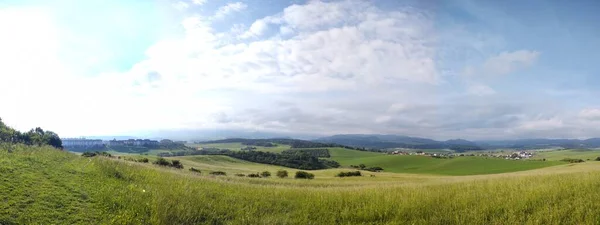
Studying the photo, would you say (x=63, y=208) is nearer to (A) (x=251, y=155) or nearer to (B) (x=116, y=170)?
(B) (x=116, y=170)

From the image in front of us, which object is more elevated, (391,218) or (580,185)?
(580,185)

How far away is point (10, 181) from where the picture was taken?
10758 mm

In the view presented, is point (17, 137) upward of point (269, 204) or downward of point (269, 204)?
upward

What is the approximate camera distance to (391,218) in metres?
10.4

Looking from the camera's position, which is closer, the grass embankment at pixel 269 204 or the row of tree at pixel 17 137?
the grass embankment at pixel 269 204

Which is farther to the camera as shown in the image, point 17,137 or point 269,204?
point 17,137

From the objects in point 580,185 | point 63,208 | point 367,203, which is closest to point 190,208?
point 63,208

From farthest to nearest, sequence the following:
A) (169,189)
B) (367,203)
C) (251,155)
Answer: (251,155) < (169,189) < (367,203)

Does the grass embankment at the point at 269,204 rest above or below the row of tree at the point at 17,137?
below

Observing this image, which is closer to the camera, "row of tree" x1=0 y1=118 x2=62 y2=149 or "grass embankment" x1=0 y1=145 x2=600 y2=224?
Answer: "grass embankment" x1=0 y1=145 x2=600 y2=224

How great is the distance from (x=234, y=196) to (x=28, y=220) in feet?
18.6

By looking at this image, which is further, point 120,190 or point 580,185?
point 580,185

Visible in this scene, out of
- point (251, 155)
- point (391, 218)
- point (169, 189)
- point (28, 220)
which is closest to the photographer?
point (28, 220)

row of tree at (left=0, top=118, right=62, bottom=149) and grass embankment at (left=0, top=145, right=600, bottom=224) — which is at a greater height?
row of tree at (left=0, top=118, right=62, bottom=149)
